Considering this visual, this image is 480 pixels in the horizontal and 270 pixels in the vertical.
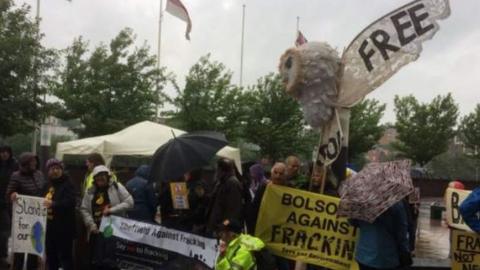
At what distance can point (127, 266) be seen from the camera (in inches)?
305

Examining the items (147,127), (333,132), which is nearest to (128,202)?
(333,132)

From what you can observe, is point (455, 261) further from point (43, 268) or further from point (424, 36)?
point (43, 268)

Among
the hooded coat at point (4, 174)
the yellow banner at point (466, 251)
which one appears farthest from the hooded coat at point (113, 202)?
the yellow banner at point (466, 251)

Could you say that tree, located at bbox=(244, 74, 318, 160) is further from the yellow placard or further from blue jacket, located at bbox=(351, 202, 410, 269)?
blue jacket, located at bbox=(351, 202, 410, 269)

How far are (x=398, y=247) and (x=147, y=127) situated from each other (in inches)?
430

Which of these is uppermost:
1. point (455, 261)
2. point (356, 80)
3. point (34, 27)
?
point (34, 27)

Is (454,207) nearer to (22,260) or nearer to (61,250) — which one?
(61,250)

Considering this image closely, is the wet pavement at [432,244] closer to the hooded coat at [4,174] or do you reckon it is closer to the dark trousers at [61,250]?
the dark trousers at [61,250]

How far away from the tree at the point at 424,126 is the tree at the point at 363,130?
232 centimetres

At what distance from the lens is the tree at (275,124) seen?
111 feet

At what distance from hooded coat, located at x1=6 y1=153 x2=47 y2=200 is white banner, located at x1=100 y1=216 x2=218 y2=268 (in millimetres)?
1847

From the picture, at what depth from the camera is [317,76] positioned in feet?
24.0

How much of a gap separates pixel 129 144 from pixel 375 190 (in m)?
10.3

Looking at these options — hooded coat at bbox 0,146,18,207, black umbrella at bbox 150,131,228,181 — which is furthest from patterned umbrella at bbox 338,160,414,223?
hooded coat at bbox 0,146,18,207
